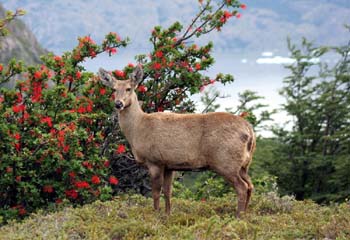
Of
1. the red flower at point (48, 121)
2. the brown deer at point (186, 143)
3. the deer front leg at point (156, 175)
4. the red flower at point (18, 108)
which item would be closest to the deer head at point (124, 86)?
the brown deer at point (186, 143)

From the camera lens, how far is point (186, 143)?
1006cm

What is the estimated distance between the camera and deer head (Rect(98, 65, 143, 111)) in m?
10.4

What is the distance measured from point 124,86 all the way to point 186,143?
156 cm

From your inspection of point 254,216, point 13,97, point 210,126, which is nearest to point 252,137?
point 210,126

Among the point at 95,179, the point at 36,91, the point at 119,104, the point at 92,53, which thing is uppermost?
the point at 92,53

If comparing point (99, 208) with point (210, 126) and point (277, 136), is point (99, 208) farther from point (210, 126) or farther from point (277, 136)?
point (277, 136)

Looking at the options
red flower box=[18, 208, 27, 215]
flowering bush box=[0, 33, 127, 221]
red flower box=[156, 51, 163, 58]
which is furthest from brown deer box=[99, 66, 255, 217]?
red flower box=[18, 208, 27, 215]

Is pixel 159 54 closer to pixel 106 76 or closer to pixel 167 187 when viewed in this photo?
pixel 106 76

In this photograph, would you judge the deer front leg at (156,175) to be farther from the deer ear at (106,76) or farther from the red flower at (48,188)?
the red flower at (48,188)

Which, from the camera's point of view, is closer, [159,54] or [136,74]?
[136,74]

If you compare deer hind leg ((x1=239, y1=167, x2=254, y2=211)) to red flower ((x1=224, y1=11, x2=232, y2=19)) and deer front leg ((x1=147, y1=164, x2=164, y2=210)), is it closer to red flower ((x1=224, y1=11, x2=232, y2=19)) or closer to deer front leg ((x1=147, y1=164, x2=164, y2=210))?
deer front leg ((x1=147, y1=164, x2=164, y2=210))

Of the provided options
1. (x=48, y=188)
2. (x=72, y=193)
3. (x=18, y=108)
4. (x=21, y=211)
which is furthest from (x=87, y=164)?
(x=18, y=108)

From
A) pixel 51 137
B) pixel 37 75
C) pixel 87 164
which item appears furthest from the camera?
pixel 87 164

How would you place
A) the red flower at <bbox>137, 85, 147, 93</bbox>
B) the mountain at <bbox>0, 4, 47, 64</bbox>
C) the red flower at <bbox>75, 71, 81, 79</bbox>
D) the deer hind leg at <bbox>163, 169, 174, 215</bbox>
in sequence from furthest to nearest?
the mountain at <bbox>0, 4, 47, 64</bbox>
the red flower at <bbox>137, 85, 147, 93</bbox>
the red flower at <bbox>75, 71, 81, 79</bbox>
the deer hind leg at <bbox>163, 169, 174, 215</bbox>
